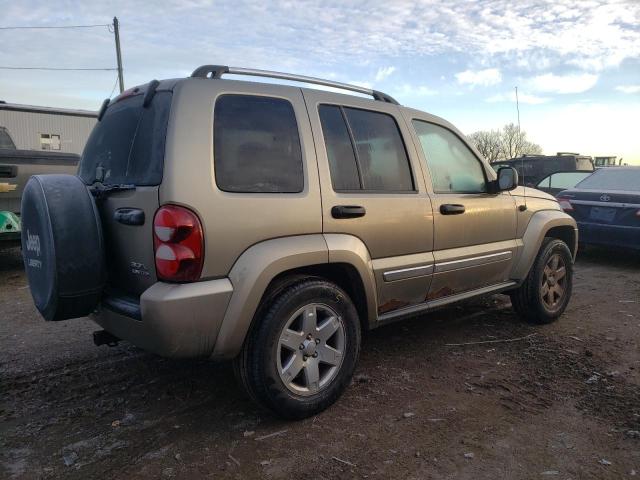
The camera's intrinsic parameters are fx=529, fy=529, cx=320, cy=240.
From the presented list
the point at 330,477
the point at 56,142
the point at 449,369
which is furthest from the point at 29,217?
the point at 56,142

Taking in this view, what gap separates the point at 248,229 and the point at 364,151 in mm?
1111

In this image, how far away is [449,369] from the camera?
377cm

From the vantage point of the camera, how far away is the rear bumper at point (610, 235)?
7.28 meters

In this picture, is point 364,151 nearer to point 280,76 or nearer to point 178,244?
point 280,76

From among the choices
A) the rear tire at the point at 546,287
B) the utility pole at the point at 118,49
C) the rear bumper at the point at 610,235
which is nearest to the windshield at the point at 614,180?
the rear bumper at the point at 610,235

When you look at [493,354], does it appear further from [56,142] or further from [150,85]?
[56,142]

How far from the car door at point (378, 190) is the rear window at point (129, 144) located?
0.91 metres

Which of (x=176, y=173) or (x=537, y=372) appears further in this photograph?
(x=537, y=372)

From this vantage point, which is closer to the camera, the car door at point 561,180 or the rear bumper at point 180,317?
the rear bumper at point 180,317

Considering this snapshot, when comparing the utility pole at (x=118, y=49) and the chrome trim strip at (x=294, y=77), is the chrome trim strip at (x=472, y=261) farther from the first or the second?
the utility pole at (x=118, y=49)

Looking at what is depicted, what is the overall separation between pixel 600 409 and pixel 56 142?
24.4 metres

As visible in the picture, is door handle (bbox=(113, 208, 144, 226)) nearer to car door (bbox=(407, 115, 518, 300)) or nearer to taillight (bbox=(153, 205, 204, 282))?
taillight (bbox=(153, 205, 204, 282))

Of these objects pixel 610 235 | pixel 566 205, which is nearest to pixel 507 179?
pixel 610 235

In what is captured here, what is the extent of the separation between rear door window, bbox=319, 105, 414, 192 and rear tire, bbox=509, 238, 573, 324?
175 cm
